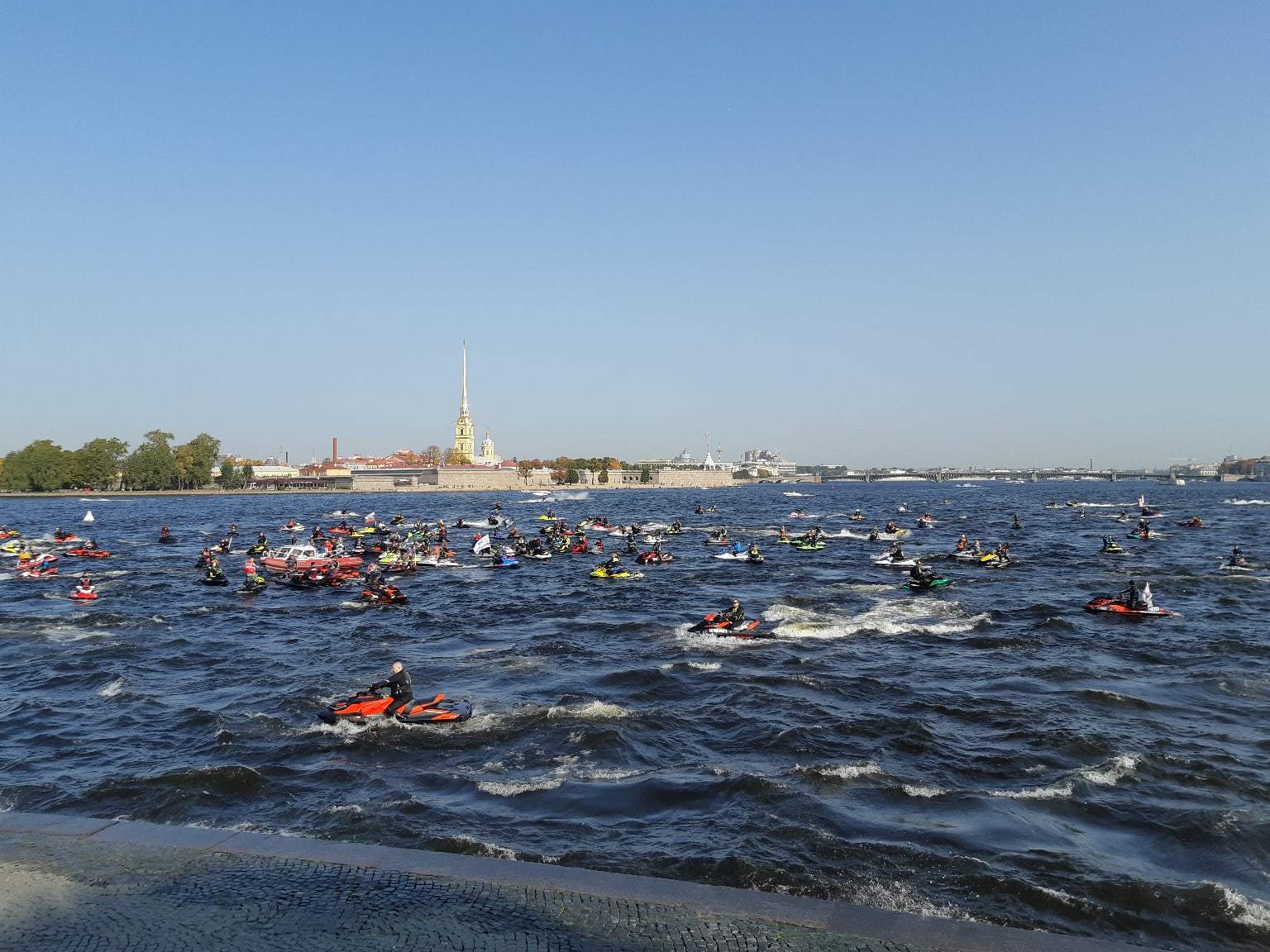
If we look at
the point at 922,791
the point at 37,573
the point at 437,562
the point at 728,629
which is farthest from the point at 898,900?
the point at 37,573

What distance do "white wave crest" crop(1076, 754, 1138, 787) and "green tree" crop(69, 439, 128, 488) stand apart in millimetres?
207354

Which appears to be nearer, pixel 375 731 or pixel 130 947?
pixel 130 947

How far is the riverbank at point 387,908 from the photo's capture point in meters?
9.15

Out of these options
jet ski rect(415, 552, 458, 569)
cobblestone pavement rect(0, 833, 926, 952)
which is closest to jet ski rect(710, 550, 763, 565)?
jet ski rect(415, 552, 458, 569)

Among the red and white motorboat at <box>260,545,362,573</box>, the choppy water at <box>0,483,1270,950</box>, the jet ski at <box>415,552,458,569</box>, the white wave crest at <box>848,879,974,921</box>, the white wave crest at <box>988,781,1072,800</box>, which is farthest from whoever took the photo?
the jet ski at <box>415,552,458,569</box>

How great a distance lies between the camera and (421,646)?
31109mm

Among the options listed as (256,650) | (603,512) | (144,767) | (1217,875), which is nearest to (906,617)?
(1217,875)

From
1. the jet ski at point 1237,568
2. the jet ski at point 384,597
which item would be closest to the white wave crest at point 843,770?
the jet ski at point 384,597

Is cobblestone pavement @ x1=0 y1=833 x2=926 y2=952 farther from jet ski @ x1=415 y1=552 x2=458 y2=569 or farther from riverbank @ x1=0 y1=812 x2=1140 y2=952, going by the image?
jet ski @ x1=415 y1=552 x2=458 y2=569

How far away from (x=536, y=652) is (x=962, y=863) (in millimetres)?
18150

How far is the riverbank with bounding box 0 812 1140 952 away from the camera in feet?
30.0

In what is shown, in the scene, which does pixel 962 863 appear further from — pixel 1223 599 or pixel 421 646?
pixel 1223 599

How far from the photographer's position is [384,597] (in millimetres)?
40688

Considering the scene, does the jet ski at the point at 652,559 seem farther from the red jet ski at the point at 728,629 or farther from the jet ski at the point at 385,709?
the jet ski at the point at 385,709
